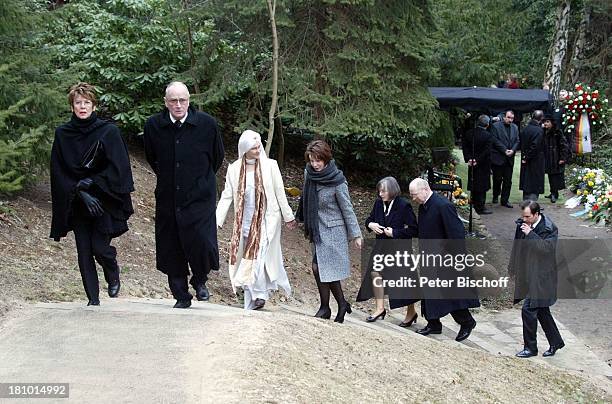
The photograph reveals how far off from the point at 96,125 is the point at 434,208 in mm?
3717

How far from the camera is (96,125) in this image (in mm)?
7164

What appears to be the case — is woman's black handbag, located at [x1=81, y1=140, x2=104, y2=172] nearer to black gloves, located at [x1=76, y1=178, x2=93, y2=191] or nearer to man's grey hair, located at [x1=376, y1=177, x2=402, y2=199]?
black gloves, located at [x1=76, y1=178, x2=93, y2=191]

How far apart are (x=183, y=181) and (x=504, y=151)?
35.4ft

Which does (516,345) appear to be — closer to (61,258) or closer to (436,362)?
(436,362)

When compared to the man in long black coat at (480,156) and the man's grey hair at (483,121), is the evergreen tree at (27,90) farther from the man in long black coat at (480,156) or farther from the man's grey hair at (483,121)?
the man in long black coat at (480,156)

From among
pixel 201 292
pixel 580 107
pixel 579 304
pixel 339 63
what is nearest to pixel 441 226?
pixel 201 292

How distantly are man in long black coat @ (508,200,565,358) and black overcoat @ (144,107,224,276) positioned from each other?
3357 millimetres

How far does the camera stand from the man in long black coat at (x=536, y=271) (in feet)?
29.8

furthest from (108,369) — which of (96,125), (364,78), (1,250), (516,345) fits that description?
(364,78)

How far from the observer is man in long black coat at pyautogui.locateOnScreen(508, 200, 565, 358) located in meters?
9.07

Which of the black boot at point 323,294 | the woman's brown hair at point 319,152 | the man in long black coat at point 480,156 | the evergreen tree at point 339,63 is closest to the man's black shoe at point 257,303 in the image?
the black boot at point 323,294

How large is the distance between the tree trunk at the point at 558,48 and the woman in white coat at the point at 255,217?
20.8m

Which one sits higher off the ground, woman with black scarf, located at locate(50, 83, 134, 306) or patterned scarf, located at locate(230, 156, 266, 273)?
woman with black scarf, located at locate(50, 83, 134, 306)

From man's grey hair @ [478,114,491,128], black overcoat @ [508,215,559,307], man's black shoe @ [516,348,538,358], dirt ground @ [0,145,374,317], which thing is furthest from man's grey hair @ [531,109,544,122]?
man's black shoe @ [516,348,538,358]
